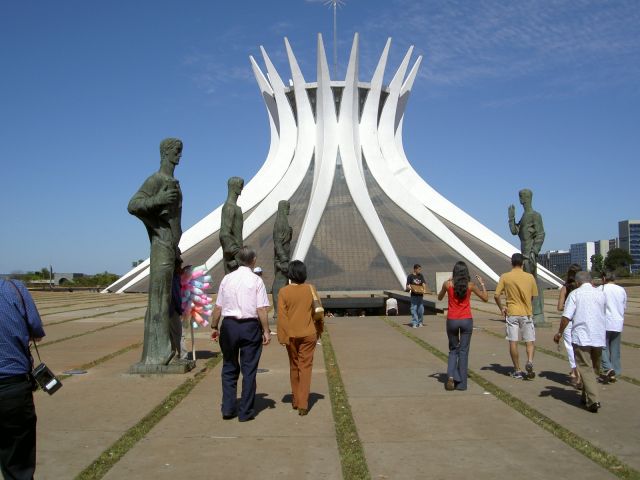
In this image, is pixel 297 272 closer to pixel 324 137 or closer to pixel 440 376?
pixel 440 376

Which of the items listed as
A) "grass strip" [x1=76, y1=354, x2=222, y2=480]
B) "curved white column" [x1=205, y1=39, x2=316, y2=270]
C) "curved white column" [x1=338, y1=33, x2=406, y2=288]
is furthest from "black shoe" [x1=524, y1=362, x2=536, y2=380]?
"curved white column" [x1=205, y1=39, x2=316, y2=270]

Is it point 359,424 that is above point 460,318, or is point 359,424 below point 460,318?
below

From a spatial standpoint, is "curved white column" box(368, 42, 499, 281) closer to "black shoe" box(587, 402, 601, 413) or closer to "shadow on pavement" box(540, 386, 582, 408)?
"shadow on pavement" box(540, 386, 582, 408)

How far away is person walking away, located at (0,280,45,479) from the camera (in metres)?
3.16

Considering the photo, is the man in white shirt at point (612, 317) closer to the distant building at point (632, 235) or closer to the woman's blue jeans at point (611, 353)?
the woman's blue jeans at point (611, 353)

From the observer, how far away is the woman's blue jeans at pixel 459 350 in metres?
6.07

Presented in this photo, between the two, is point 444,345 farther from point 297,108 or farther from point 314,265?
point 297,108

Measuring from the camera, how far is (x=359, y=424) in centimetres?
484

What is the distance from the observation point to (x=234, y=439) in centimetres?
446

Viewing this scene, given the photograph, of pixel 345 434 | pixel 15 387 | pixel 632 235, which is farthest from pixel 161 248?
pixel 632 235

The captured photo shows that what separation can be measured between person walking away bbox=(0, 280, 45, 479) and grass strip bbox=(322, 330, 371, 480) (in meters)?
1.77

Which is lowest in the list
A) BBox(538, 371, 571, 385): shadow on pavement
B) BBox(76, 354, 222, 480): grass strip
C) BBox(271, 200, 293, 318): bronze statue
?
BBox(76, 354, 222, 480): grass strip

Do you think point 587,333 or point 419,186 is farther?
point 419,186

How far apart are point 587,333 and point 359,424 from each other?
2.23 metres
